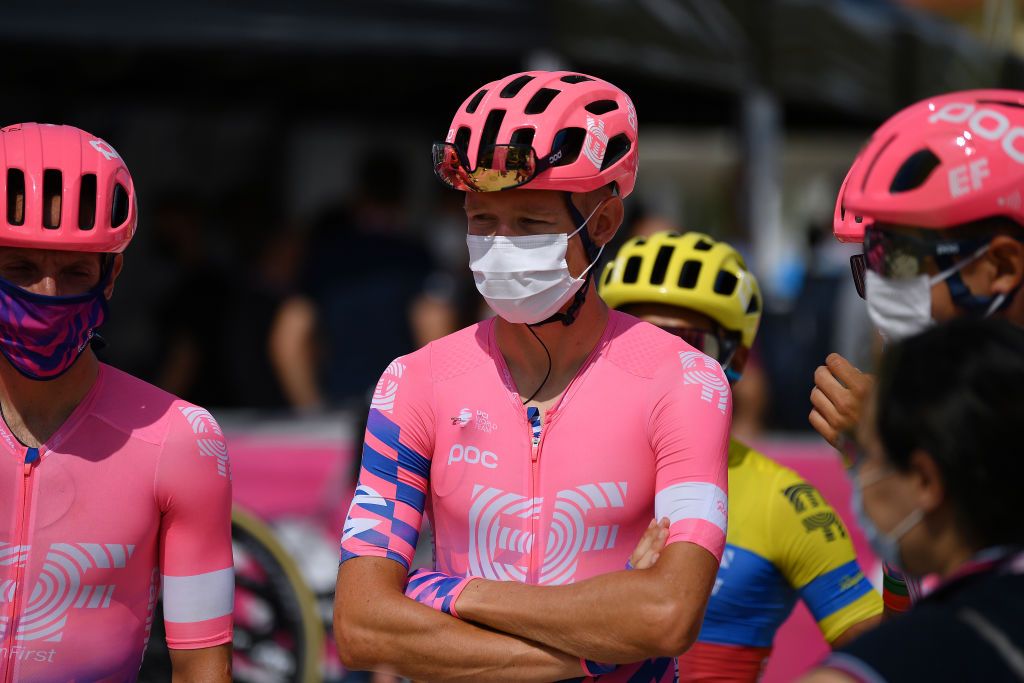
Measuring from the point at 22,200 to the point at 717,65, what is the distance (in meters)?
6.81

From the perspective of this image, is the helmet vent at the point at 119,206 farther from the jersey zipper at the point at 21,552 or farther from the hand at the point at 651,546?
the hand at the point at 651,546

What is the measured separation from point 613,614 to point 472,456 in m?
0.49

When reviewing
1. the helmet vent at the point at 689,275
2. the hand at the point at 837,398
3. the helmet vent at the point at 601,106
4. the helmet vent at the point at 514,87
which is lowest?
the helmet vent at the point at 689,275

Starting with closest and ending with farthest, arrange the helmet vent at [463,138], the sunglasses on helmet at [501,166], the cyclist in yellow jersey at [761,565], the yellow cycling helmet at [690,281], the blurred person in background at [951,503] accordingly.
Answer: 1. the blurred person in background at [951,503]
2. the sunglasses on helmet at [501,166]
3. the helmet vent at [463,138]
4. the cyclist in yellow jersey at [761,565]
5. the yellow cycling helmet at [690,281]

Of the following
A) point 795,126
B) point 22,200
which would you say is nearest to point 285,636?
point 22,200

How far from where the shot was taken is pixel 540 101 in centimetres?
315

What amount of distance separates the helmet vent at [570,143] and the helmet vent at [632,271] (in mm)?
915

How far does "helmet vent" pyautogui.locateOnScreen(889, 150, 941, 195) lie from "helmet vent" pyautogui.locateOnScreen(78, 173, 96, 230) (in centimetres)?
171

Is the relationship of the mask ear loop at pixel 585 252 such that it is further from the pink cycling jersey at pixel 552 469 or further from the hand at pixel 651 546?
the hand at pixel 651 546

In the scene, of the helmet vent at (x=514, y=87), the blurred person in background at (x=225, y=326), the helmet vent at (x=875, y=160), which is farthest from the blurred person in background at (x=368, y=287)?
the helmet vent at (x=875, y=160)

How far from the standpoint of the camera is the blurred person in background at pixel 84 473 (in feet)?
9.61

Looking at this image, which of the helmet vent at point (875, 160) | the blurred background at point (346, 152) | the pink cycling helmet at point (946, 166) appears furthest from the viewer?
the blurred background at point (346, 152)

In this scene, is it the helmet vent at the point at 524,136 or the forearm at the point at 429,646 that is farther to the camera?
the helmet vent at the point at 524,136

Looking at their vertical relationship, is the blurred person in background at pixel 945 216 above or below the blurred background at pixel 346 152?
above
